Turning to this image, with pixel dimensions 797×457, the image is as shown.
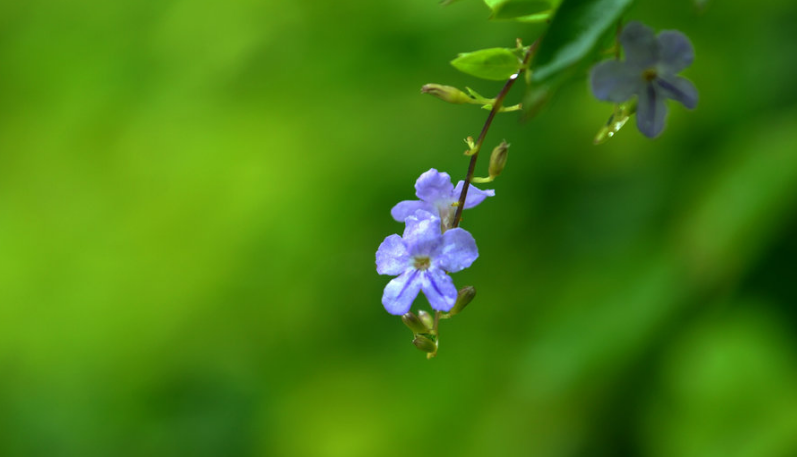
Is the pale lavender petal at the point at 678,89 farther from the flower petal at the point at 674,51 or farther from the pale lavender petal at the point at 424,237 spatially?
the pale lavender petal at the point at 424,237

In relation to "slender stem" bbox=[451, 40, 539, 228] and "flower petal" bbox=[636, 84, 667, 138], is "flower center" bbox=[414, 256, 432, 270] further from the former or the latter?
"flower petal" bbox=[636, 84, 667, 138]

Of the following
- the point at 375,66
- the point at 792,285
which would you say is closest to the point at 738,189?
the point at 792,285

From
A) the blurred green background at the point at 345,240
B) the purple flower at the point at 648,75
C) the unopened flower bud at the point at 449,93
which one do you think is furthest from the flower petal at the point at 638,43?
the blurred green background at the point at 345,240

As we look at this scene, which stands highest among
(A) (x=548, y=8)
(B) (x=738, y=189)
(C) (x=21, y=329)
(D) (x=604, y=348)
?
(C) (x=21, y=329)

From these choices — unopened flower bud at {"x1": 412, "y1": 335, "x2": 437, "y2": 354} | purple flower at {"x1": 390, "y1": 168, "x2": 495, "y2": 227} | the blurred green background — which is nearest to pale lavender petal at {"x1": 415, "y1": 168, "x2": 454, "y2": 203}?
purple flower at {"x1": 390, "y1": 168, "x2": 495, "y2": 227}

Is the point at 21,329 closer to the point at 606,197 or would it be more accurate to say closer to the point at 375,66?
the point at 375,66

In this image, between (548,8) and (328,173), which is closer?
(548,8)

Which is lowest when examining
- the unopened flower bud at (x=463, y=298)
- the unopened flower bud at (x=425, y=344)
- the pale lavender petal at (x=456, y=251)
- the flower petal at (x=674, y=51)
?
the unopened flower bud at (x=425, y=344)
